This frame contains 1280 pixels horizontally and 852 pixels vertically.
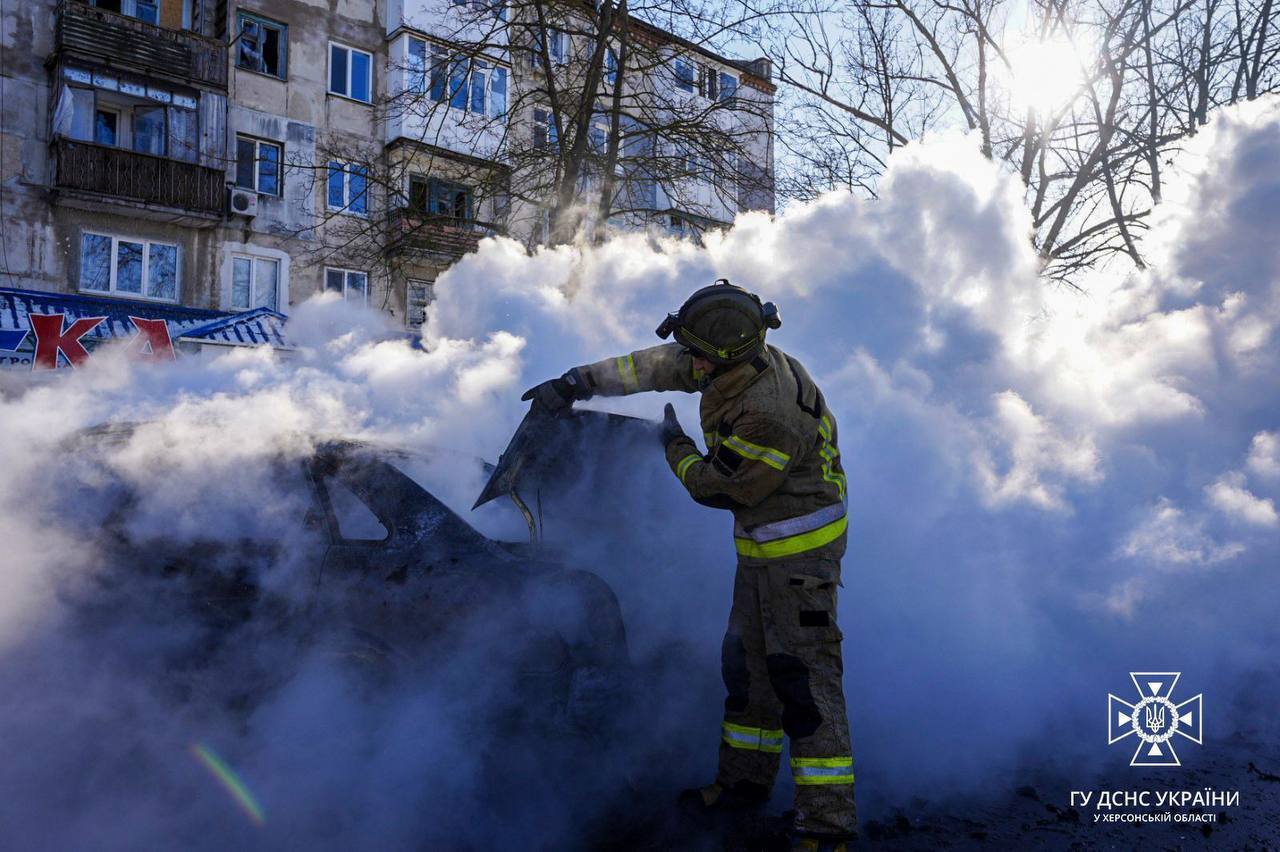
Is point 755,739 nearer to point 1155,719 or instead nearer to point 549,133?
point 1155,719

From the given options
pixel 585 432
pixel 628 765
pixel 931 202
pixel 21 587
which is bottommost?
pixel 628 765

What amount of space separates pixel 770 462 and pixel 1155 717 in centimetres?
269

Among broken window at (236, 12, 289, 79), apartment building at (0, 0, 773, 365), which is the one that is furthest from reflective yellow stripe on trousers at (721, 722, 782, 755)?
broken window at (236, 12, 289, 79)

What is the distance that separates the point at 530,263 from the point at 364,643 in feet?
9.19

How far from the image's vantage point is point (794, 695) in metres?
3.36

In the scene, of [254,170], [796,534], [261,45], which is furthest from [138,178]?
[796,534]

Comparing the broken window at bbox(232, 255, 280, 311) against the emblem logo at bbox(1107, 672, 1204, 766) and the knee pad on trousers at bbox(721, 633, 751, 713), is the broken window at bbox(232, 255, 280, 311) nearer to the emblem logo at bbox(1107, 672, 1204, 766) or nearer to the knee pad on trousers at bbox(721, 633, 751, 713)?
the knee pad on trousers at bbox(721, 633, 751, 713)

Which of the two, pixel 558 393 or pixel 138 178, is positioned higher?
pixel 138 178

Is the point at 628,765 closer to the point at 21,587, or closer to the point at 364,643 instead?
the point at 364,643

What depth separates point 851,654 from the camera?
4.38m

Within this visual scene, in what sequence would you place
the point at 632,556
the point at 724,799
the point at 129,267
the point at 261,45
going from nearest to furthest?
the point at 724,799 < the point at 632,556 < the point at 129,267 < the point at 261,45

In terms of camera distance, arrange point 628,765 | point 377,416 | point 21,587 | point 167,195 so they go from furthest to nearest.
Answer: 1. point 167,195
2. point 377,416
3. point 628,765
4. point 21,587

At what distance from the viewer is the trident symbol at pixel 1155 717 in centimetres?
453

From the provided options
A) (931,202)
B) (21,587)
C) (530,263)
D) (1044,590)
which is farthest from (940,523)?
(21,587)
